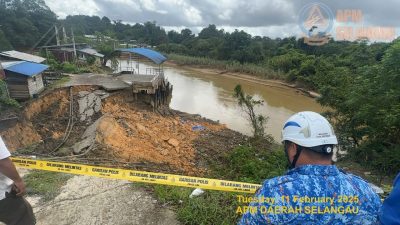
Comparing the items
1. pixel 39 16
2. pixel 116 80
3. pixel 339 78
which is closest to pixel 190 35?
pixel 39 16

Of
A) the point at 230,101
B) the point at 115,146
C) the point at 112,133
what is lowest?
the point at 230,101

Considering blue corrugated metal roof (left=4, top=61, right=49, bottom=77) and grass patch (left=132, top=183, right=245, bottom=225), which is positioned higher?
blue corrugated metal roof (left=4, top=61, right=49, bottom=77)

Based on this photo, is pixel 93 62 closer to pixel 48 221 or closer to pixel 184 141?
pixel 184 141

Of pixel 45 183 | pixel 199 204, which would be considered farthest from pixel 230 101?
pixel 199 204

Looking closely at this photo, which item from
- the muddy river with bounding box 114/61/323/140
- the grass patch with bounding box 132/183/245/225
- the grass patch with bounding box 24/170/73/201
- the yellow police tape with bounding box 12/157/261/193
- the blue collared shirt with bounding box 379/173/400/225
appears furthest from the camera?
the muddy river with bounding box 114/61/323/140

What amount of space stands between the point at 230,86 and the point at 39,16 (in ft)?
118

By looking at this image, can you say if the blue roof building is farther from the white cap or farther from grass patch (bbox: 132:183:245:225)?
the white cap

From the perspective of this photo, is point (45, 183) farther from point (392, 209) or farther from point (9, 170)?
point (392, 209)

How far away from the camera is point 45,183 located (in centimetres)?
530

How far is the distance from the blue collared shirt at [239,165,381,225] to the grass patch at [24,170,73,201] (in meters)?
4.24

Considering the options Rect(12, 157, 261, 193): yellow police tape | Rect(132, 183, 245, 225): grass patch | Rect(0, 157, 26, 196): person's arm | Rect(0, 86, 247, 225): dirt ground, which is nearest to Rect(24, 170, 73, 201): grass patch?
Rect(0, 86, 247, 225): dirt ground

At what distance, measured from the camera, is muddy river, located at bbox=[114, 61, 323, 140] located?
20734 millimetres

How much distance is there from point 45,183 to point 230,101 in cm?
2196

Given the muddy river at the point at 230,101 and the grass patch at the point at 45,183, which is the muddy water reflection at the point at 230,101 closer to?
the muddy river at the point at 230,101
